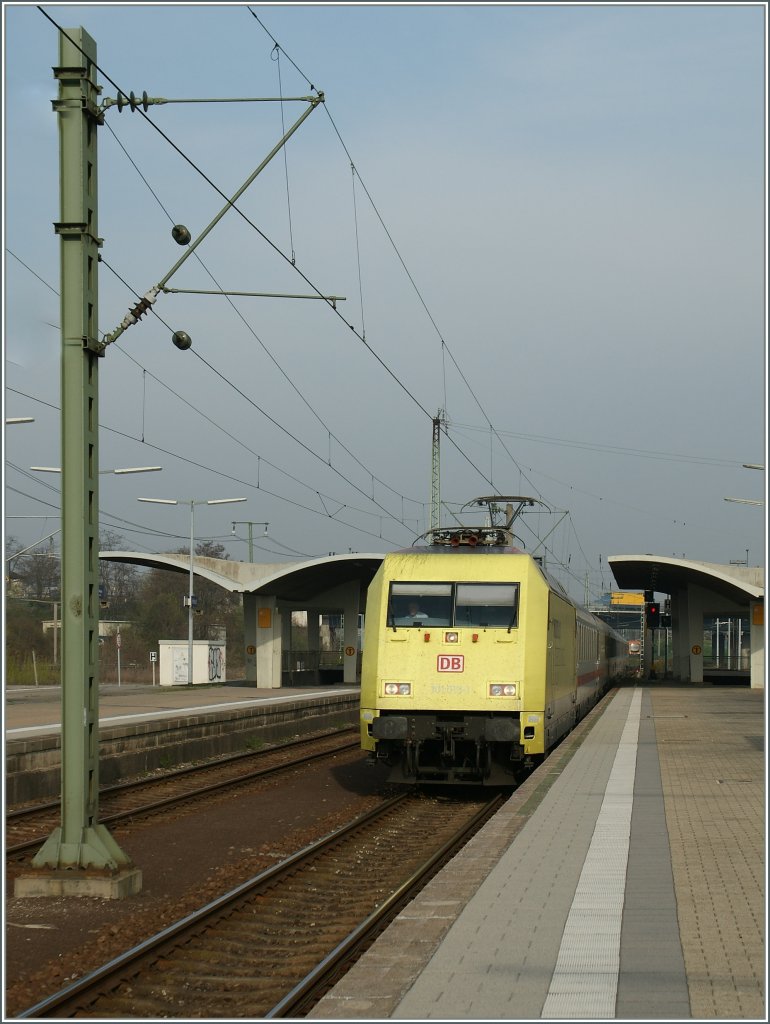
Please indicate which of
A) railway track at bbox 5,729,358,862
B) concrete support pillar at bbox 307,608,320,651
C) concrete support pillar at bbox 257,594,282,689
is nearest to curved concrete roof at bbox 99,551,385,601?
concrete support pillar at bbox 257,594,282,689

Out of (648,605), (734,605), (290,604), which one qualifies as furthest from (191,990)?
(648,605)

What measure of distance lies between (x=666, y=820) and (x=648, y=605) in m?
44.0

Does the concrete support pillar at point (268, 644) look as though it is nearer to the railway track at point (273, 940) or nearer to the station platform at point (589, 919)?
the station platform at point (589, 919)

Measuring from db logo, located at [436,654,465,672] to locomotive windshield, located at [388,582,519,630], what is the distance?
15.0 inches

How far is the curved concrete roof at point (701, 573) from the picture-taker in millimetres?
41250

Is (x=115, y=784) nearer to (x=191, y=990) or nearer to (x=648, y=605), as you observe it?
(x=191, y=990)

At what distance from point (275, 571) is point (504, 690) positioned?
26.3 metres

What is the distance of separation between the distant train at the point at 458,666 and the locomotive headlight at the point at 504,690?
0.01 m

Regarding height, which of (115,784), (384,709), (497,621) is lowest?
(115,784)

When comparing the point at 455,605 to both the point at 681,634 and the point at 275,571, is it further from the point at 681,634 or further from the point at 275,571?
the point at 681,634

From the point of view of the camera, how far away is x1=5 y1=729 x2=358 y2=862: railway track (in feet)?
40.5

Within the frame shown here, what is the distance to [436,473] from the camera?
32.7 meters

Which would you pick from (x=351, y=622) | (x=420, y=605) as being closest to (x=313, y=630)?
(x=351, y=622)

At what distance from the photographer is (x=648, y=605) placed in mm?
53656
